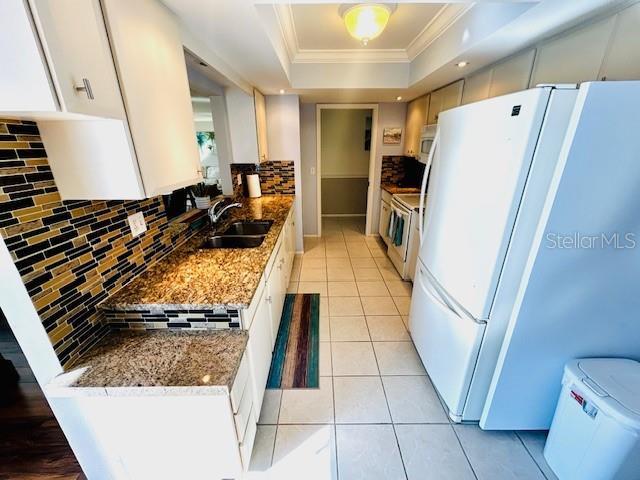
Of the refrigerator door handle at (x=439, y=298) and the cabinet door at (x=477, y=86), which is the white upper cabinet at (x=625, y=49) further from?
the refrigerator door handle at (x=439, y=298)

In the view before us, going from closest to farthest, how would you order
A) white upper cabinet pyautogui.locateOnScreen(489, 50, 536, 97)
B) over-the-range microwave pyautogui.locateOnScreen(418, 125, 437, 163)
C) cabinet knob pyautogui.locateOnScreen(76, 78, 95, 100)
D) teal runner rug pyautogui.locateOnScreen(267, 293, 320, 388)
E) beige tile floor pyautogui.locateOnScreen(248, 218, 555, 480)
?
cabinet knob pyautogui.locateOnScreen(76, 78, 95, 100) → beige tile floor pyautogui.locateOnScreen(248, 218, 555, 480) → white upper cabinet pyautogui.locateOnScreen(489, 50, 536, 97) → teal runner rug pyautogui.locateOnScreen(267, 293, 320, 388) → over-the-range microwave pyautogui.locateOnScreen(418, 125, 437, 163)

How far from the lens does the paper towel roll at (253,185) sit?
11.2 feet

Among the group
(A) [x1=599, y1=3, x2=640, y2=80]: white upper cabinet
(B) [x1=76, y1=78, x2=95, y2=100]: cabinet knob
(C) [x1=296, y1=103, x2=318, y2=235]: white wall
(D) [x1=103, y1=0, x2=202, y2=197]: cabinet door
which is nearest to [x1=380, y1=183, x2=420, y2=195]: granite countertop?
(C) [x1=296, y1=103, x2=318, y2=235]: white wall

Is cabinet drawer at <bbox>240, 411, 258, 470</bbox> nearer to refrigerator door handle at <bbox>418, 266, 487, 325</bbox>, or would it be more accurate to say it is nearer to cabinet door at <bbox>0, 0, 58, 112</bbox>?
refrigerator door handle at <bbox>418, 266, 487, 325</bbox>

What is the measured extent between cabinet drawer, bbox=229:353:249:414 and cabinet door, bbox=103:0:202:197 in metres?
0.85

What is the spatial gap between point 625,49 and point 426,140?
74.6 inches

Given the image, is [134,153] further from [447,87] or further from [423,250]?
[447,87]

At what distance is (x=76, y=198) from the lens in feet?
3.36

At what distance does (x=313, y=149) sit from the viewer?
4180 mm

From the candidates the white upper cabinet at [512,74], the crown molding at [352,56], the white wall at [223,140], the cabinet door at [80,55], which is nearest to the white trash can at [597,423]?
the white upper cabinet at [512,74]

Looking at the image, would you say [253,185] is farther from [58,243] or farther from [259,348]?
[58,243]

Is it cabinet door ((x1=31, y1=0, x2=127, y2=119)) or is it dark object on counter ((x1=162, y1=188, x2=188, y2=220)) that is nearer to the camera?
cabinet door ((x1=31, y1=0, x2=127, y2=119))

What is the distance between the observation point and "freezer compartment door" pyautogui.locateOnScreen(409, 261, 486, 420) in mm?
1403

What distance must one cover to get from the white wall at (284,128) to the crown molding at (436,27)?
56.9 inches
